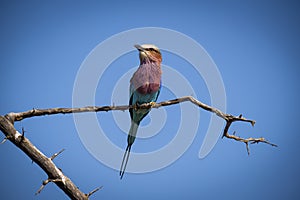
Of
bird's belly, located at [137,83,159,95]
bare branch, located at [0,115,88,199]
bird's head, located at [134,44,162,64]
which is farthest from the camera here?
bird's head, located at [134,44,162,64]

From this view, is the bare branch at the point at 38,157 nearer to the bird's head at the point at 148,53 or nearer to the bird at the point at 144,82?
the bird at the point at 144,82

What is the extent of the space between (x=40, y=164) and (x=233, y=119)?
1881 millimetres

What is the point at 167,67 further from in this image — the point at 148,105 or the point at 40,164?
the point at 40,164

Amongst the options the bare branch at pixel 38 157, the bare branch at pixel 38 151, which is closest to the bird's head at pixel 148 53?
the bare branch at pixel 38 151

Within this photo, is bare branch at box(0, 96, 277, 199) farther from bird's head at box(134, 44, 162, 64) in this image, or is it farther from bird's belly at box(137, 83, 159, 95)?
bird's head at box(134, 44, 162, 64)

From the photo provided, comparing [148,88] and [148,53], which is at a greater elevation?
[148,53]

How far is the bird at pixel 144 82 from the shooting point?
5.77 meters

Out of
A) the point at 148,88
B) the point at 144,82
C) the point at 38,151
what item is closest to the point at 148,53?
the point at 144,82

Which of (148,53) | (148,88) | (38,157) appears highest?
(148,53)

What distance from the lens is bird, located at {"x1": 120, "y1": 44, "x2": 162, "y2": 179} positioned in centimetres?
577

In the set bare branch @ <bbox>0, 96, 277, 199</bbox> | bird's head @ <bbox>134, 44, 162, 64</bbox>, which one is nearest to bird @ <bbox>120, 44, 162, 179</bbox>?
bird's head @ <bbox>134, 44, 162, 64</bbox>

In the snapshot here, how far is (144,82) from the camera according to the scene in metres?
5.79

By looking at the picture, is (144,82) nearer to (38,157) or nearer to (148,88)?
(148,88)

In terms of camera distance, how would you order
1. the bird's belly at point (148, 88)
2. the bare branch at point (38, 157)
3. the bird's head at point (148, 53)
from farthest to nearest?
the bird's head at point (148, 53) < the bird's belly at point (148, 88) < the bare branch at point (38, 157)
